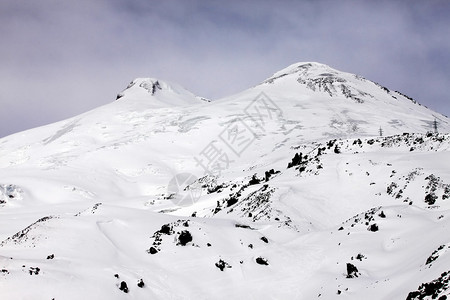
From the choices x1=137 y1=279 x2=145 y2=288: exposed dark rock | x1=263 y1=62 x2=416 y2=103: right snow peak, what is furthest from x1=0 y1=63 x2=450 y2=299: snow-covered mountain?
x1=263 y1=62 x2=416 y2=103: right snow peak

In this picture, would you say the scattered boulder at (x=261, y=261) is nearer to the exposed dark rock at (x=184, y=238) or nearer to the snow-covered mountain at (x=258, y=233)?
the snow-covered mountain at (x=258, y=233)

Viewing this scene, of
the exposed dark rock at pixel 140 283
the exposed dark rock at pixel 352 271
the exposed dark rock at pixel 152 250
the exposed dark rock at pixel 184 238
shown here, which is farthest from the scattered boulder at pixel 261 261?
the exposed dark rock at pixel 140 283

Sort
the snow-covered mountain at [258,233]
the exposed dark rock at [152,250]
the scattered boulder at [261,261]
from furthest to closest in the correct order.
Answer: the scattered boulder at [261,261]
the exposed dark rock at [152,250]
the snow-covered mountain at [258,233]

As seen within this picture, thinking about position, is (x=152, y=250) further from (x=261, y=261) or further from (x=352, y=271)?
(x=352, y=271)

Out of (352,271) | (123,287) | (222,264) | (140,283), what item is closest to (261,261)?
(222,264)

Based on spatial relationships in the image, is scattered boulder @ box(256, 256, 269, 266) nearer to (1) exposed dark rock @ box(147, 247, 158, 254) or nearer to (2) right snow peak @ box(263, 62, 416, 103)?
(1) exposed dark rock @ box(147, 247, 158, 254)

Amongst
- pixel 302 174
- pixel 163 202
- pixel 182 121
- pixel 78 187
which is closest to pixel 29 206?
pixel 78 187

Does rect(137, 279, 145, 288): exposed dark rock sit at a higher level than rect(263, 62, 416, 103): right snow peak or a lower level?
lower

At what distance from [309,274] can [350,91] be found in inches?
5608

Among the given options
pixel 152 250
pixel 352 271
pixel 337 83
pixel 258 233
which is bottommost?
pixel 352 271

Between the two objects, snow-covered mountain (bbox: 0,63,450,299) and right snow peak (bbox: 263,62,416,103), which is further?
right snow peak (bbox: 263,62,416,103)

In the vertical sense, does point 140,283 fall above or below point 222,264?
below

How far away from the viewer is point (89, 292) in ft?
54.9

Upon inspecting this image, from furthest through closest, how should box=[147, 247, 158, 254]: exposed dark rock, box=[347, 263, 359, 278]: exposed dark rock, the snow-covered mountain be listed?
box=[147, 247, 158, 254]: exposed dark rock < box=[347, 263, 359, 278]: exposed dark rock < the snow-covered mountain
